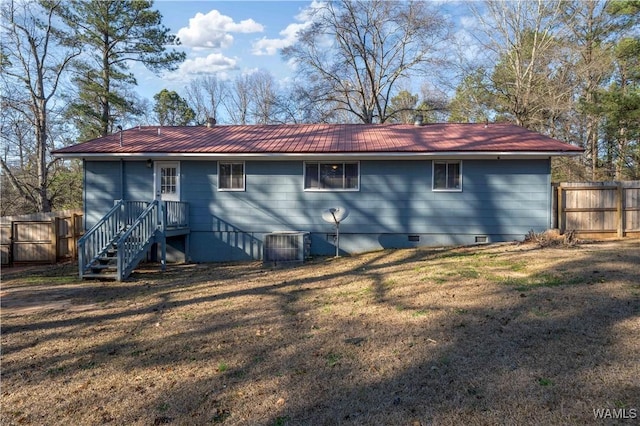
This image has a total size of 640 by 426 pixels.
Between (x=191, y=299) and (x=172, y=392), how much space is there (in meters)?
3.26

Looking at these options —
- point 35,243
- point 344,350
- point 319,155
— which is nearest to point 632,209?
point 319,155

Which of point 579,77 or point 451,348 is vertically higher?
point 579,77

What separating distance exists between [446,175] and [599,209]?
4205mm

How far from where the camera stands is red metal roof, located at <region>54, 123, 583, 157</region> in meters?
10.3

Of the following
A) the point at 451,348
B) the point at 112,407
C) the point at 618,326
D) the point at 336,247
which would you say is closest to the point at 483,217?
the point at 336,247

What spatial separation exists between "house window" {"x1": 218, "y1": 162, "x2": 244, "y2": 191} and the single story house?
0.09ft

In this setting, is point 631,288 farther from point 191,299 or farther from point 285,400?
point 191,299

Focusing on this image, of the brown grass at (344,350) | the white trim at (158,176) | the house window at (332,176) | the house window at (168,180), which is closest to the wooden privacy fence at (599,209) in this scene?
the brown grass at (344,350)

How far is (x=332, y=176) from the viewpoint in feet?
35.9

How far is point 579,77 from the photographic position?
18.1 metres

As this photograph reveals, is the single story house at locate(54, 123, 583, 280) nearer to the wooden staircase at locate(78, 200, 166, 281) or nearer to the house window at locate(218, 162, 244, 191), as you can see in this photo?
the house window at locate(218, 162, 244, 191)

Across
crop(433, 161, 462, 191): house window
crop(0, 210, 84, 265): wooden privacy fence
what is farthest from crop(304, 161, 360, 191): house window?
crop(0, 210, 84, 265): wooden privacy fence

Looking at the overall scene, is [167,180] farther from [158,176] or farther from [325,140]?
[325,140]

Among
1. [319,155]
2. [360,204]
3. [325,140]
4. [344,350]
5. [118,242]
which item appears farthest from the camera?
[325,140]
